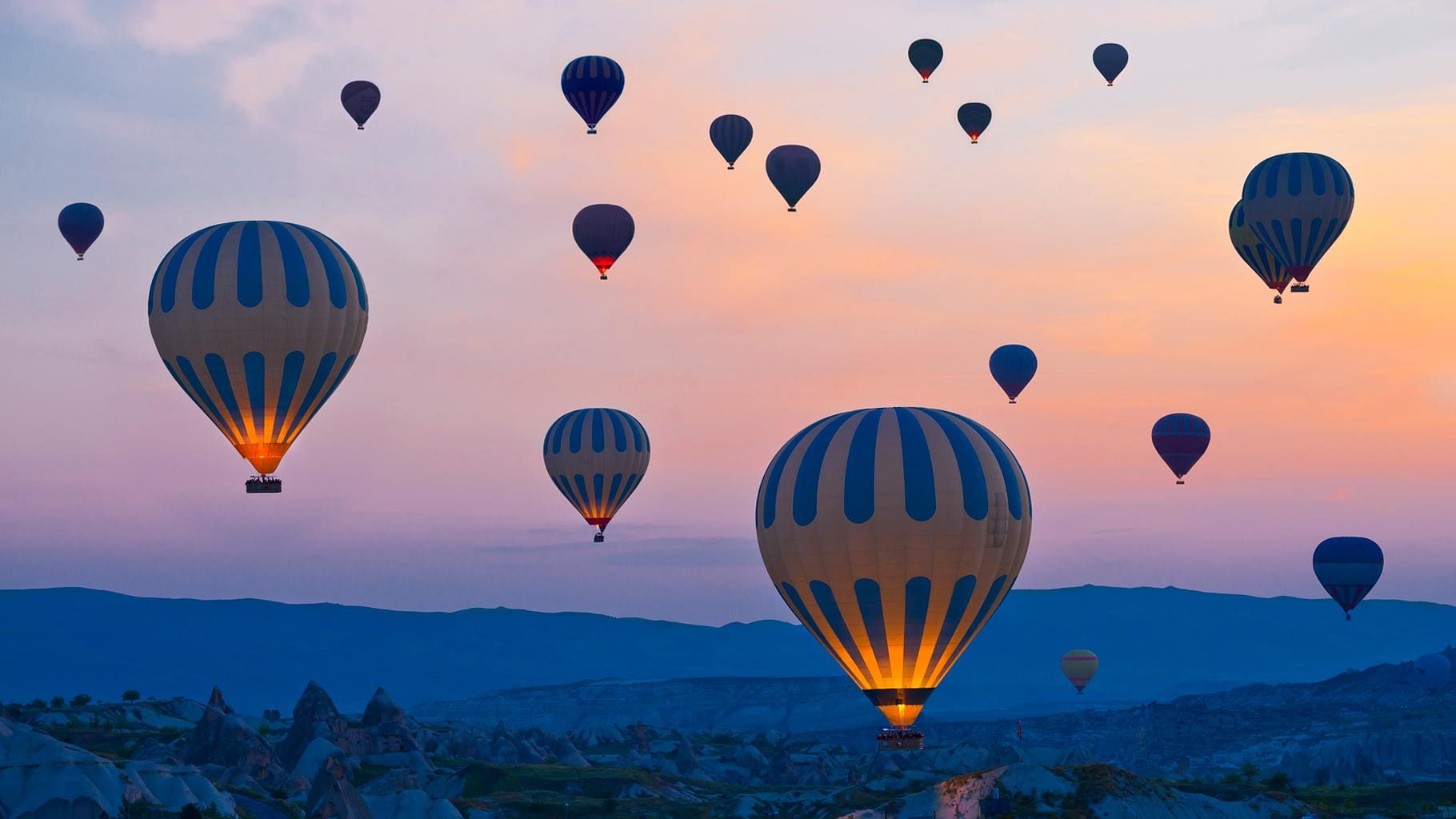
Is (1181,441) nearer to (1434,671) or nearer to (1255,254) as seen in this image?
(1255,254)

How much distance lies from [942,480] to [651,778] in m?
67.5

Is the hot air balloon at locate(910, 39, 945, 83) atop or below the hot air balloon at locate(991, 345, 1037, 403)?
atop

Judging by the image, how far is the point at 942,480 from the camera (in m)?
71.4

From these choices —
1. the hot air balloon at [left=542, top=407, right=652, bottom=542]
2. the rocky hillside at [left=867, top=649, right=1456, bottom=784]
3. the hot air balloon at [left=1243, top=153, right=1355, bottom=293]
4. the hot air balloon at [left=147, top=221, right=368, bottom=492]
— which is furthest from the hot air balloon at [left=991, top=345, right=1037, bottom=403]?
the hot air balloon at [left=147, top=221, right=368, bottom=492]

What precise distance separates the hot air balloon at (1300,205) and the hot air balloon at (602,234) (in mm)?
33483

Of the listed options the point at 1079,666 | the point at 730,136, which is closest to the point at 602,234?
the point at 730,136

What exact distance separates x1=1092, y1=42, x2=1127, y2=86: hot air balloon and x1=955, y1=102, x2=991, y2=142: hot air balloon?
24.9 feet

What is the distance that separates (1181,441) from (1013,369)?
1401 centimetres

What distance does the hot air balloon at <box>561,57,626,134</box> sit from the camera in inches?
4008

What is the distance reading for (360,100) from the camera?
345 ft

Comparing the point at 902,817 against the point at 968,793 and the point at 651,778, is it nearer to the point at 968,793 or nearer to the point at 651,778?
the point at 968,793

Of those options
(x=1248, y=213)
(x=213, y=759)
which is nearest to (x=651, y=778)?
(x=213, y=759)

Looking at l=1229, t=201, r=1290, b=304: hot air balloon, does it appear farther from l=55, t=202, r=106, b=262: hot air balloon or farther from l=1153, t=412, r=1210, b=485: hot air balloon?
l=55, t=202, r=106, b=262: hot air balloon

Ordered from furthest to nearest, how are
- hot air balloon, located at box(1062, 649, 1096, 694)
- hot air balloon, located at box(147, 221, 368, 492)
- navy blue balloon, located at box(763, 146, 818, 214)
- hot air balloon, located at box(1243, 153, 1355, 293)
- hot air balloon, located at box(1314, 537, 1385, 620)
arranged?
hot air balloon, located at box(1062, 649, 1096, 694)
hot air balloon, located at box(1314, 537, 1385, 620)
navy blue balloon, located at box(763, 146, 818, 214)
hot air balloon, located at box(1243, 153, 1355, 293)
hot air balloon, located at box(147, 221, 368, 492)
